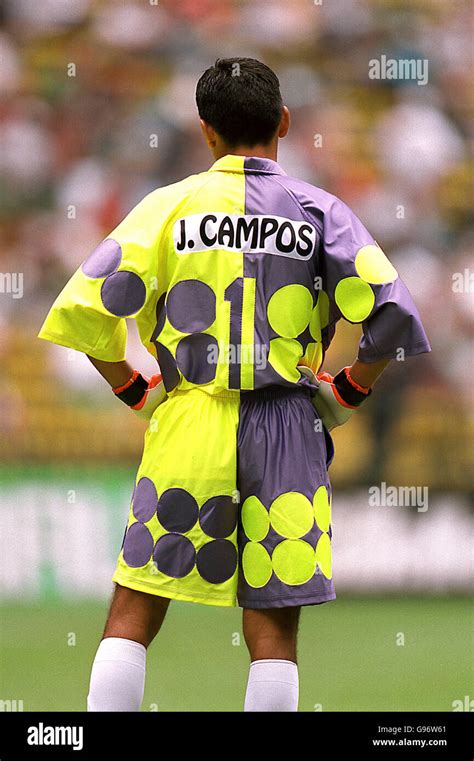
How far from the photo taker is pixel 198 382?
6.34ft

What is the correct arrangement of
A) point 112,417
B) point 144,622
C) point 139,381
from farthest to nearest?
point 112,417 → point 139,381 → point 144,622

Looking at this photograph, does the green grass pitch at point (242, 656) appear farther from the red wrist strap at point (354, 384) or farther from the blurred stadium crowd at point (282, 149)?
the red wrist strap at point (354, 384)

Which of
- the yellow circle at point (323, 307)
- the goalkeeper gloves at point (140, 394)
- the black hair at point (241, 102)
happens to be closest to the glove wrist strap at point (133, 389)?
the goalkeeper gloves at point (140, 394)

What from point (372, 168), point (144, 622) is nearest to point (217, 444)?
point (144, 622)

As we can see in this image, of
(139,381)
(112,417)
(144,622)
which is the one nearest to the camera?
(144,622)

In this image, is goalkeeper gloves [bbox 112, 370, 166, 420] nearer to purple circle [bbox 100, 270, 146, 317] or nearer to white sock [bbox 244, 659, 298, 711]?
purple circle [bbox 100, 270, 146, 317]

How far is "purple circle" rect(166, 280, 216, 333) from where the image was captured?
1911 millimetres

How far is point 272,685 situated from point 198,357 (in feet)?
1.70

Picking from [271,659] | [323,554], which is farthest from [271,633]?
[323,554]

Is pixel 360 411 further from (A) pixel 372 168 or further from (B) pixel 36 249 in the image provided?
(B) pixel 36 249

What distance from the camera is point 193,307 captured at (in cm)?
192

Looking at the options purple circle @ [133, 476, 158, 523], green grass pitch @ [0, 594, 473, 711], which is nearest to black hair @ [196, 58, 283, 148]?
purple circle @ [133, 476, 158, 523]

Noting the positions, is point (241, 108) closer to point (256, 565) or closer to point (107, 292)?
point (107, 292)

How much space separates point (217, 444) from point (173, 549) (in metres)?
0.18
